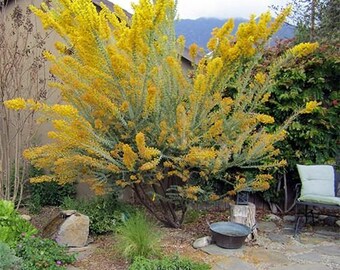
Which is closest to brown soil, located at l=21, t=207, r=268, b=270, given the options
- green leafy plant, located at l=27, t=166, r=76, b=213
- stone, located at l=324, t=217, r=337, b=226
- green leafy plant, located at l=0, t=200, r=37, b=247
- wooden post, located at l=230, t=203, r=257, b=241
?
wooden post, located at l=230, t=203, r=257, b=241

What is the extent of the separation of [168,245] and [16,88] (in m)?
3.19

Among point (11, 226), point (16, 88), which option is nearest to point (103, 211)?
point (11, 226)

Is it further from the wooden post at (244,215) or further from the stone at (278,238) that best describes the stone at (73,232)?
the stone at (278,238)

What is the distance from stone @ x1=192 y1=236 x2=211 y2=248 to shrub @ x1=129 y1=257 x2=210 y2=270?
681mm

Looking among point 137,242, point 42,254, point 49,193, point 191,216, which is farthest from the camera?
point 49,193

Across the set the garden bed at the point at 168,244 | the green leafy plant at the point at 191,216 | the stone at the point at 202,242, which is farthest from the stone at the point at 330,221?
the stone at the point at 202,242

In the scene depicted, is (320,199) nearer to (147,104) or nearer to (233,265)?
(233,265)

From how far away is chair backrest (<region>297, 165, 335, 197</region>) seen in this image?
4863mm

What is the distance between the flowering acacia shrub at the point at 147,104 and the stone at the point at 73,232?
1.31 ft

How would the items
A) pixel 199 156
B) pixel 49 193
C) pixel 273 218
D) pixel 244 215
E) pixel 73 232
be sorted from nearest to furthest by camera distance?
1. pixel 199 156
2. pixel 73 232
3. pixel 244 215
4. pixel 273 218
5. pixel 49 193

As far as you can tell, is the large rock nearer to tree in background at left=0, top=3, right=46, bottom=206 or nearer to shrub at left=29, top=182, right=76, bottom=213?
shrub at left=29, top=182, right=76, bottom=213

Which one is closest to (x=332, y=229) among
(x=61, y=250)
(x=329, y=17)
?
(x=61, y=250)

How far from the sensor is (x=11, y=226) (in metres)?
3.82

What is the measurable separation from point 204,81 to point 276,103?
6.26ft
